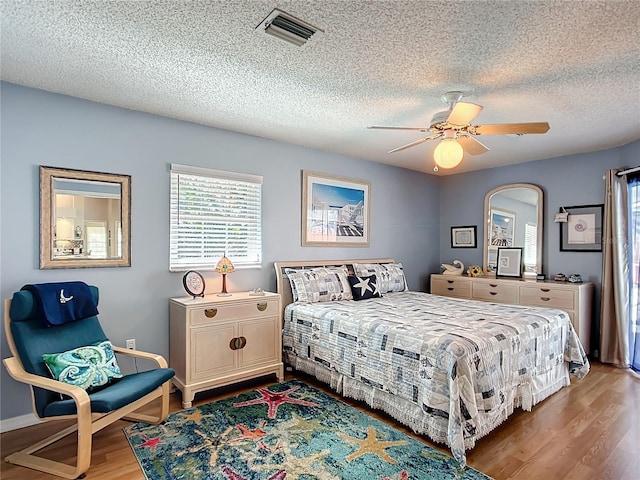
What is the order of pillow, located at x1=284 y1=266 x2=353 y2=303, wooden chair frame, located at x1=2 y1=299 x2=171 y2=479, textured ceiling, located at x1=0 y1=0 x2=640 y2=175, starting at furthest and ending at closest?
pillow, located at x1=284 y1=266 x2=353 y2=303 → wooden chair frame, located at x1=2 y1=299 x2=171 y2=479 → textured ceiling, located at x1=0 y1=0 x2=640 y2=175

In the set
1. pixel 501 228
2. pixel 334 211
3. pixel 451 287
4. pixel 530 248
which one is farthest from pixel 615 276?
pixel 334 211

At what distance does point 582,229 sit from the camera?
14.7 ft

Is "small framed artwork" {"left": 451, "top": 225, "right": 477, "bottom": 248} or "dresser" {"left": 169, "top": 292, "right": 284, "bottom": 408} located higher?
"small framed artwork" {"left": 451, "top": 225, "right": 477, "bottom": 248}

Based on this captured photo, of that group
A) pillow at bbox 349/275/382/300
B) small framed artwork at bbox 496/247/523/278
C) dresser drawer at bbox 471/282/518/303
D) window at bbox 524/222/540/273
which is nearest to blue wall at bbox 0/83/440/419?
pillow at bbox 349/275/382/300

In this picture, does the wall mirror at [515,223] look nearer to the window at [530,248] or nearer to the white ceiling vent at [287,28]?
the window at [530,248]

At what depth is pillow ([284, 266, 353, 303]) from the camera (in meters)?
3.87

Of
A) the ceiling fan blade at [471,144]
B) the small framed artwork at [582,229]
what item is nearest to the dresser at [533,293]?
the small framed artwork at [582,229]

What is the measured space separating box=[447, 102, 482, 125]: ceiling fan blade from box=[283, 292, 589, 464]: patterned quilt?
1521 mm

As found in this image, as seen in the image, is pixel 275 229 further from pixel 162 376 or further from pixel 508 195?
pixel 508 195

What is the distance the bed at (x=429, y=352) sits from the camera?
2.31 metres

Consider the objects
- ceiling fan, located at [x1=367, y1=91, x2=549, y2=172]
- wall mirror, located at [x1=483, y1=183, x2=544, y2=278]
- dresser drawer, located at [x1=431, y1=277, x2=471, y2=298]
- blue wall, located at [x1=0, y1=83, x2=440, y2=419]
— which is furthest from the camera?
dresser drawer, located at [x1=431, y1=277, x2=471, y2=298]

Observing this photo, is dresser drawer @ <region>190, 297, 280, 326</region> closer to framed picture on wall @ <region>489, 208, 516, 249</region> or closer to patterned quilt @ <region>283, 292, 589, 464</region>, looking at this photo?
patterned quilt @ <region>283, 292, 589, 464</region>

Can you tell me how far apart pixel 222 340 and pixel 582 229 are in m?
4.42

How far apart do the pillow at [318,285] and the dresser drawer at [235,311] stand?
397 mm
